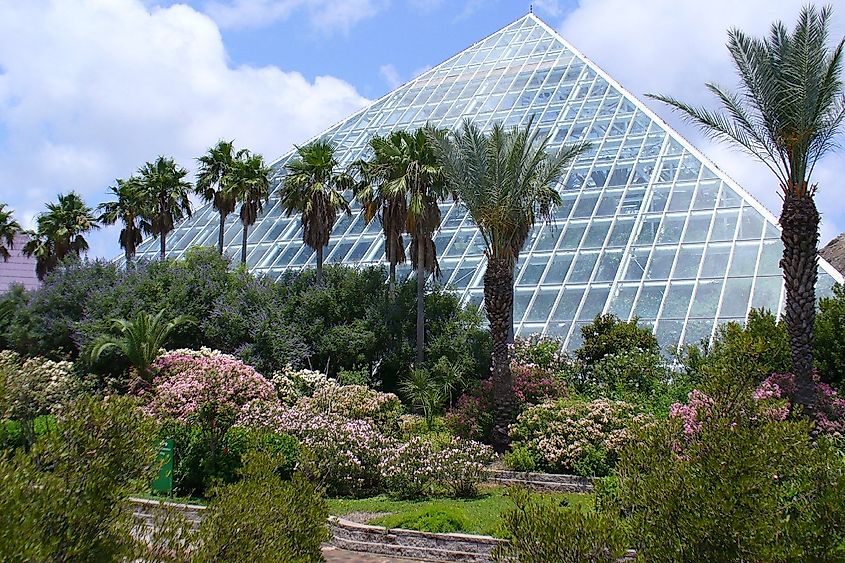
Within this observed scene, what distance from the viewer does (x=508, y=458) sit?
673 inches

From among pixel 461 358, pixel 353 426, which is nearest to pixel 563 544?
pixel 353 426

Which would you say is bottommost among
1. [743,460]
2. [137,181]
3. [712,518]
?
[712,518]

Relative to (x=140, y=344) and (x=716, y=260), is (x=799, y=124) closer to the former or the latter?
(x=716, y=260)

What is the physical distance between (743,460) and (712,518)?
545 millimetres

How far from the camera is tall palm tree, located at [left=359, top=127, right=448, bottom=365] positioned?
74.7 feet

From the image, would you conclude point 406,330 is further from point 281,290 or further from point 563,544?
point 563,544

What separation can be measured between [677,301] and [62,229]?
31278 mm

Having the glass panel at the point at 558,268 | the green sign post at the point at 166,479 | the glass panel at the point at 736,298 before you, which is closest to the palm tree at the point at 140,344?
the green sign post at the point at 166,479

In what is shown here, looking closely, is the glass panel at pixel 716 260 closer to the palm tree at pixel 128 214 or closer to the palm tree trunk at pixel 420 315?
the palm tree trunk at pixel 420 315

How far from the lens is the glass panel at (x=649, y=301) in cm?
2491

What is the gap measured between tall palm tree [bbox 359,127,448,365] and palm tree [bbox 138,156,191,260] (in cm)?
1424

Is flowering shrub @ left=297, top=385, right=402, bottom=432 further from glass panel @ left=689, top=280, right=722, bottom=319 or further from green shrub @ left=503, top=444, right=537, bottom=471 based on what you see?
glass panel @ left=689, top=280, right=722, bottom=319

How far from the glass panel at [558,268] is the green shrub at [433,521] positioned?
54.8 ft

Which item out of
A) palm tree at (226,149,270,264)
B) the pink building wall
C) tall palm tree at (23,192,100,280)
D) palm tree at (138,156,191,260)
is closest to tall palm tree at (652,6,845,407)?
palm tree at (226,149,270,264)
